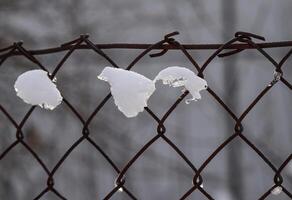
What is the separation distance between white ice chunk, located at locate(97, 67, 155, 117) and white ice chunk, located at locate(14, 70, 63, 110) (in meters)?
0.10

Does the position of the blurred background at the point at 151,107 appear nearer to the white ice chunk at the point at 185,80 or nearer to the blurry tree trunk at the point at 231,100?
the blurry tree trunk at the point at 231,100

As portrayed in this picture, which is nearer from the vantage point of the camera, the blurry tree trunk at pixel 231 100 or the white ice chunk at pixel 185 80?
the white ice chunk at pixel 185 80

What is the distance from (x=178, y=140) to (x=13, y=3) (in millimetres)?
1878

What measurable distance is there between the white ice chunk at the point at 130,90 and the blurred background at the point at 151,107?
205 cm

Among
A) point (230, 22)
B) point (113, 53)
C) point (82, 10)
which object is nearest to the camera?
point (82, 10)

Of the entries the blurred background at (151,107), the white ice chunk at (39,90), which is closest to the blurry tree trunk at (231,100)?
the blurred background at (151,107)

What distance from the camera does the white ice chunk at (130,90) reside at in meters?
1.04

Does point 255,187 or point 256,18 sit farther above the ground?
point 256,18

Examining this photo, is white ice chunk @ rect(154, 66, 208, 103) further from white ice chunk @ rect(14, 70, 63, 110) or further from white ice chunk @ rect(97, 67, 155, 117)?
white ice chunk @ rect(14, 70, 63, 110)

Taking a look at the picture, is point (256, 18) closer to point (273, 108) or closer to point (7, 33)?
point (273, 108)

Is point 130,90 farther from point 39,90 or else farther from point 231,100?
point 231,100

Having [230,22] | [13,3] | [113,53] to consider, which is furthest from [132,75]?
[230,22]

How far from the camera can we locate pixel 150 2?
4.61m

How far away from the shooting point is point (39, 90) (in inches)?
43.6
